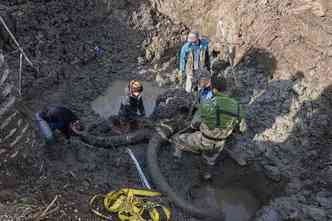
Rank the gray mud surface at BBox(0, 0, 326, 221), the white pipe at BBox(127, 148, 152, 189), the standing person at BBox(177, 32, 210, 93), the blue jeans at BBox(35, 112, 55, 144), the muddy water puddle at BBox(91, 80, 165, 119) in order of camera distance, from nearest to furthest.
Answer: the gray mud surface at BBox(0, 0, 326, 221) → the white pipe at BBox(127, 148, 152, 189) → the blue jeans at BBox(35, 112, 55, 144) → the standing person at BBox(177, 32, 210, 93) → the muddy water puddle at BBox(91, 80, 165, 119)

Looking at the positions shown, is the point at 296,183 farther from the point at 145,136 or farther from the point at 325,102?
the point at 145,136

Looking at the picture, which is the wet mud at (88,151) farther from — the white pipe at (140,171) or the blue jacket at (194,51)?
the blue jacket at (194,51)

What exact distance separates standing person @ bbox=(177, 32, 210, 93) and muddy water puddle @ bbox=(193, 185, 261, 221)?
2.72 meters

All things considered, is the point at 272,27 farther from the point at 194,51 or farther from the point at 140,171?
the point at 140,171

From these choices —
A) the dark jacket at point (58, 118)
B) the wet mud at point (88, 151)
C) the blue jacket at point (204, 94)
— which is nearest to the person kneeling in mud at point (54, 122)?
the dark jacket at point (58, 118)

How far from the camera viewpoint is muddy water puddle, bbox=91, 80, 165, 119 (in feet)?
32.1

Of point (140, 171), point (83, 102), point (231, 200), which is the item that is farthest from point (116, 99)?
point (231, 200)

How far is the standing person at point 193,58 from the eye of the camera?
9.16m

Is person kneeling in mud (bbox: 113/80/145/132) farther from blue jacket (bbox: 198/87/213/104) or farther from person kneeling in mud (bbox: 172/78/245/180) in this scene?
blue jacket (bbox: 198/87/213/104)

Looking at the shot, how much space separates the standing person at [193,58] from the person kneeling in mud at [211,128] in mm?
1910

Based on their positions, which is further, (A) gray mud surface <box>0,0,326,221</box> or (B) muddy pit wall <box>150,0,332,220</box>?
(B) muddy pit wall <box>150,0,332,220</box>

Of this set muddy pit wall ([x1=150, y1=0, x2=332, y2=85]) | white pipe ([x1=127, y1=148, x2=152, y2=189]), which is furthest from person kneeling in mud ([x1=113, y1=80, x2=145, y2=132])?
muddy pit wall ([x1=150, y1=0, x2=332, y2=85])

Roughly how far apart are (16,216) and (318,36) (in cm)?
778

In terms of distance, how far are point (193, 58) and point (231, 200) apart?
342cm
